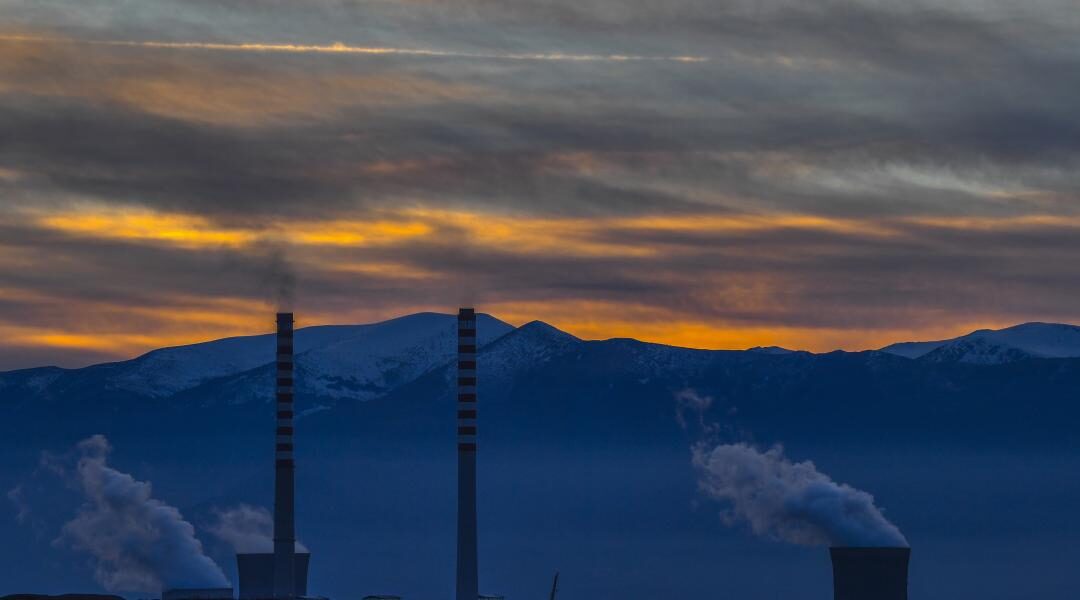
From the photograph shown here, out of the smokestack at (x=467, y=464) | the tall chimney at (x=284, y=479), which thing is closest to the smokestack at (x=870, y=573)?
the smokestack at (x=467, y=464)

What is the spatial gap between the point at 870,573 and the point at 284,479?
41791mm

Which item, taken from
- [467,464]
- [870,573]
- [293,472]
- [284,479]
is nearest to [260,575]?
[293,472]

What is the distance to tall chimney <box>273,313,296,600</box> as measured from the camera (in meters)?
152

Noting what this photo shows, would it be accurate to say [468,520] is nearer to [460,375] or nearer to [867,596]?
[460,375]

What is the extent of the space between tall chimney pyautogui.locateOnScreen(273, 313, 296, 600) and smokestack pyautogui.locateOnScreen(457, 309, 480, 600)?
11669mm

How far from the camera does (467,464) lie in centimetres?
14862

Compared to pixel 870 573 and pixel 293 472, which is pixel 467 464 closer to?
pixel 293 472

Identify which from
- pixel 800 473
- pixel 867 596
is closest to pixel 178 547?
pixel 800 473

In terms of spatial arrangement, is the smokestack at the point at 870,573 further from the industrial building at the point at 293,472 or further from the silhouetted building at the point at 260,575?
the silhouetted building at the point at 260,575

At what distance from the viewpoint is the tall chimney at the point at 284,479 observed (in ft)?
499

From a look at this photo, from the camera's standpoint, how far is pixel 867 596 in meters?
131

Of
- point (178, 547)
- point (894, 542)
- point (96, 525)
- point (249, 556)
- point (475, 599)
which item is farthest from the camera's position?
point (96, 525)

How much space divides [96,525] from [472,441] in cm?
5967

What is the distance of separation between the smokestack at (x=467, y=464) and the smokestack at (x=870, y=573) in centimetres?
2608
